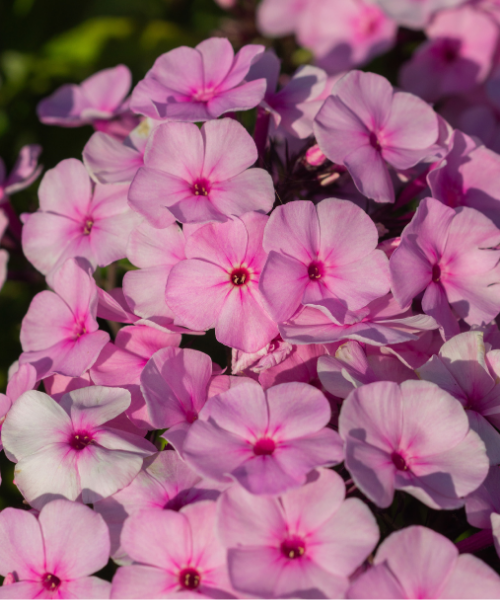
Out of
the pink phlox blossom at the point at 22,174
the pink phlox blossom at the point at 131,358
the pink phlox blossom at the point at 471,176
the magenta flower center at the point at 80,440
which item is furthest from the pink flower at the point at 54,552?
the pink phlox blossom at the point at 471,176

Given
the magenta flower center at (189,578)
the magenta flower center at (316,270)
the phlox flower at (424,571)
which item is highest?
the magenta flower center at (316,270)

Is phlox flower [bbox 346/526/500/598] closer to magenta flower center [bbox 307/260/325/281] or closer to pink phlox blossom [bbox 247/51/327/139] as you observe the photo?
magenta flower center [bbox 307/260/325/281]

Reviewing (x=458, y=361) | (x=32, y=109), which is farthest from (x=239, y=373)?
(x=32, y=109)

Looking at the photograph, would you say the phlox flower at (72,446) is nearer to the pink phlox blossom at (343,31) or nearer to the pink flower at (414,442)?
the pink flower at (414,442)

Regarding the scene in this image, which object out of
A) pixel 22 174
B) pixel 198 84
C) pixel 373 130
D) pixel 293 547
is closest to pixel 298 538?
pixel 293 547

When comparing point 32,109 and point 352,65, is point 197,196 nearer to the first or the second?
point 352,65

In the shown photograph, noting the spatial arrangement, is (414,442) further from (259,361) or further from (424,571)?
(259,361)
